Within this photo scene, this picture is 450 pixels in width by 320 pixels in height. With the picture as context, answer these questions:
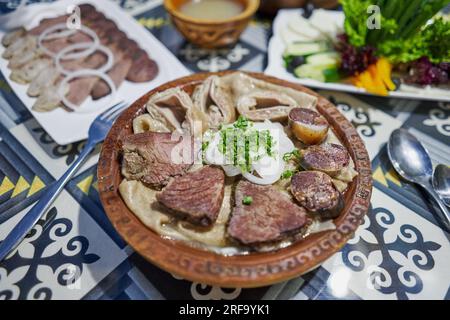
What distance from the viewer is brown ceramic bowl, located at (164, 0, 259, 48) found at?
3.08 meters

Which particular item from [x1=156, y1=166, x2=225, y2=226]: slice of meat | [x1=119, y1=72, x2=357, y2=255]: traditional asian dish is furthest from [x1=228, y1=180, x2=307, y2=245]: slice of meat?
[x1=156, y1=166, x2=225, y2=226]: slice of meat

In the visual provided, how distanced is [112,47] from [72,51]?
0.34 meters

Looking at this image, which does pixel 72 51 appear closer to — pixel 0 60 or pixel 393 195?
pixel 0 60

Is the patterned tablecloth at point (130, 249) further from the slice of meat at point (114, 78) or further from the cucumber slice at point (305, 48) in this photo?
the cucumber slice at point (305, 48)

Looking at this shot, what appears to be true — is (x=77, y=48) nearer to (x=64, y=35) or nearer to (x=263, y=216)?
(x=64, y=35)

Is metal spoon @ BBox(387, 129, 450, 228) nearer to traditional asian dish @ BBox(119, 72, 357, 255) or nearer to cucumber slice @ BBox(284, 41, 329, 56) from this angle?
traditional asian dish @ BBox(119, 72, 357, 255)

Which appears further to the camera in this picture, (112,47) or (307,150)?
(112,47)

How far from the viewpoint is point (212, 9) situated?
11.2 ft

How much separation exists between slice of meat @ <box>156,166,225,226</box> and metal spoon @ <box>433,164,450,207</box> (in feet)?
4.69

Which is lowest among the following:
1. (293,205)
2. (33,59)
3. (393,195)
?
(393,195)

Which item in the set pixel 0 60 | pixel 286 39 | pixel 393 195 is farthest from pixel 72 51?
pixel 393 195

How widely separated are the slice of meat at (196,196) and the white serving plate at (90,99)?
1000mm

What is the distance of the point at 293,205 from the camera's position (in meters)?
1.81

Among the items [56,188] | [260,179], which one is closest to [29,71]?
[56,188]
